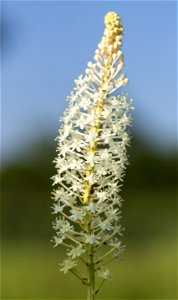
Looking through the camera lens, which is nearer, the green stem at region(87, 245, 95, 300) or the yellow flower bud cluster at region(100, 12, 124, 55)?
the green stem at region(87, 245, 95, 300)

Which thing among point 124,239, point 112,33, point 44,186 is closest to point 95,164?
point 112,33

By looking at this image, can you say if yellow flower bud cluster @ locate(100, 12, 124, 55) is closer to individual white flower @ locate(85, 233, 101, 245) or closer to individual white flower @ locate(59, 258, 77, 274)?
individual white flower @ locate(85, 233, 101, 245)

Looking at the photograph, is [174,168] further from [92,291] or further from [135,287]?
[92,291]

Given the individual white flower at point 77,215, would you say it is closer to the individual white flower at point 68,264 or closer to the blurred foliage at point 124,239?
the individual white flower at point 68,264

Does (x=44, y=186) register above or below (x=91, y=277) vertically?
below

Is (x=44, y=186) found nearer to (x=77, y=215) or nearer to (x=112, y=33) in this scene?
(x=112, y=33)

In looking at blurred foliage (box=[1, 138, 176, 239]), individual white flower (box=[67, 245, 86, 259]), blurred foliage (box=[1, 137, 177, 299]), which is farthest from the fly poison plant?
→ blurred foliage (box=[1, 138, 176, 239])

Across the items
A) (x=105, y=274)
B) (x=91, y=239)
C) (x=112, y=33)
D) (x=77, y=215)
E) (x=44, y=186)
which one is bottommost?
(x=44, y=186)

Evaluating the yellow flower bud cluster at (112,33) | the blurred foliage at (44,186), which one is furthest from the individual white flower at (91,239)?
the blurred foliage at (44,186)
